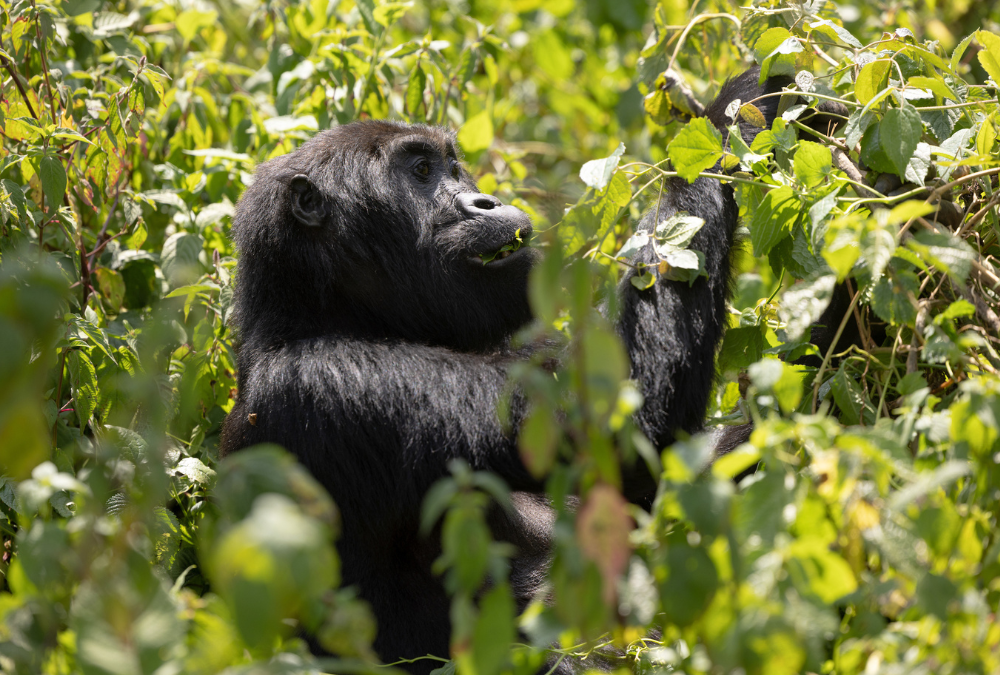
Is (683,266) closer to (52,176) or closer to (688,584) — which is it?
(688,584)

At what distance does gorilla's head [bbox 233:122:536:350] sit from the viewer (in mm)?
3338

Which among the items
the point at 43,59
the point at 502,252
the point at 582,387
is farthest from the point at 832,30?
the point at 43,59

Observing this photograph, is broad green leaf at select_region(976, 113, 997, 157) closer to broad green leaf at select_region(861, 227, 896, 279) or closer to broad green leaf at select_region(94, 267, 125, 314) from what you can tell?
broad green leaf at select_region(861, 227, 896, 279)

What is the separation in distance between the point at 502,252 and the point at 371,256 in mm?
502

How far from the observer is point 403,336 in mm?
3436

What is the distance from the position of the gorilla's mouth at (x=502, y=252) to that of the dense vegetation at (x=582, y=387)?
0.25 metres

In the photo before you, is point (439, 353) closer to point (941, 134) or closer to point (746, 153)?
point (746, 153)

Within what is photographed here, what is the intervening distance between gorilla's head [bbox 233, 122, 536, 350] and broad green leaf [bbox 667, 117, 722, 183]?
71cm

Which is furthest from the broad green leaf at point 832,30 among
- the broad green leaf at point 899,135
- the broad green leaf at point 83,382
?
the broad green leaf at point 83,382

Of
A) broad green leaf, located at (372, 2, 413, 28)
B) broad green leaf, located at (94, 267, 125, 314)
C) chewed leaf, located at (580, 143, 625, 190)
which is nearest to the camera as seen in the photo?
chewed leaf, located at (580, 143, 625, 190)

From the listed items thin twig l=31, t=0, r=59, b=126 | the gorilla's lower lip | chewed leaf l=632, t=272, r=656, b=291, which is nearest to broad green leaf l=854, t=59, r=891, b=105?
chewed leaf l=632, t=272, r=656, b=291

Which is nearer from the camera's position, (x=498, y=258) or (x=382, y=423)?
(x=382, y=423)

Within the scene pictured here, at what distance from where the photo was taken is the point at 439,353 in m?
3.18

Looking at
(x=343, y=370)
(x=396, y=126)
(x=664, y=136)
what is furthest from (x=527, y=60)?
(x=343, y=370)
